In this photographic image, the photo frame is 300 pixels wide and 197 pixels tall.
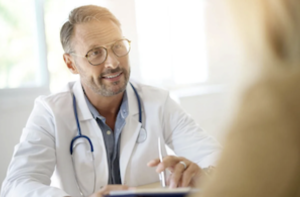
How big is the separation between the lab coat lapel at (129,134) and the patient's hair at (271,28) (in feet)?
4.12

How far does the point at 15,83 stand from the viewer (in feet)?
8.83

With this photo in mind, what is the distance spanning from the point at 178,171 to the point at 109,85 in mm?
624

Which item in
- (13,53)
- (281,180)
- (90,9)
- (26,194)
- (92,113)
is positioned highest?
(90,9)

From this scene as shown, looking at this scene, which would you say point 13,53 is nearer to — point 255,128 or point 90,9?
point 90,9

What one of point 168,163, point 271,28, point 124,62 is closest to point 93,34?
point 124,62

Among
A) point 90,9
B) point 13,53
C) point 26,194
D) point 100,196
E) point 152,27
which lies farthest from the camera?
point 152,27

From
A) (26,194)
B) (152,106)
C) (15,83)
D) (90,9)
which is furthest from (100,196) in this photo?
(15,83)

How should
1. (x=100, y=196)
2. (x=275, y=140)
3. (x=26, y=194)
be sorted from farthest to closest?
(x=26, y=194) < (x=100, y=196) < (x=275, y=140)

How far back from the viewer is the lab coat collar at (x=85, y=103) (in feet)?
5.59

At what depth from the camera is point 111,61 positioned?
178 centimetres

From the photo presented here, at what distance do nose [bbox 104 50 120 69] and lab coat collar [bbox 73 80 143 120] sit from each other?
0.15 metres

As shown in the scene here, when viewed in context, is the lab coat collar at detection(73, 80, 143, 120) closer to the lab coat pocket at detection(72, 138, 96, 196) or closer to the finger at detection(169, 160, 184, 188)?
the lab coat pocket at detection(72, 138, 96, 196)

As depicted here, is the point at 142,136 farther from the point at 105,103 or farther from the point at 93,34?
the point at 93,34

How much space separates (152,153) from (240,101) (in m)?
1.29
